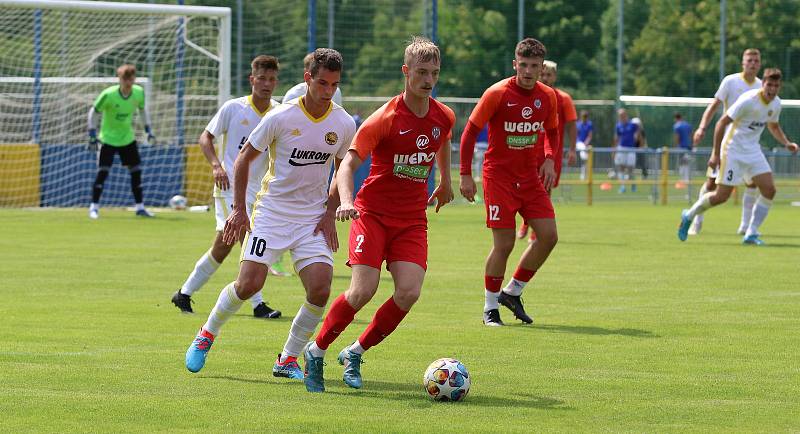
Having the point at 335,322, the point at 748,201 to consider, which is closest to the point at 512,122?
the point at 335,322

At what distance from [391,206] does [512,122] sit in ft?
9.34

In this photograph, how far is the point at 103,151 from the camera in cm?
2177

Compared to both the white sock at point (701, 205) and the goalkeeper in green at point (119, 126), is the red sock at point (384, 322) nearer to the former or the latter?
the white sock at point (701, 205)

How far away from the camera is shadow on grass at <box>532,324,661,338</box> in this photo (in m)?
9.94

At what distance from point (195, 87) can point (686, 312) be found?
1592 cm

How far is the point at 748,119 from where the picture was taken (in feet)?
58.8

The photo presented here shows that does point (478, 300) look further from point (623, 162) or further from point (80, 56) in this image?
point (623, 162)

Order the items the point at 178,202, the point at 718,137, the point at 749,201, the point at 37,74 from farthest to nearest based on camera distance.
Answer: the point at 37,74, the point at 178,202, the point at 749,201, the point at 718,137

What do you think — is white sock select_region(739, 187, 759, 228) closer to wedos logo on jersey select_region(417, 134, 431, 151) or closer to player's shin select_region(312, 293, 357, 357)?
wedos logo on jersey select_region(417, 134, 431, 151)

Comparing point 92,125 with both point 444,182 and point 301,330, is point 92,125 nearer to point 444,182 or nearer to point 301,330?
point 444,182

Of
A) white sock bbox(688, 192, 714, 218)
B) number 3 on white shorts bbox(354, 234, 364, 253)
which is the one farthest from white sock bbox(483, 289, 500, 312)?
white sock bbox(688, 192, 714, 218)

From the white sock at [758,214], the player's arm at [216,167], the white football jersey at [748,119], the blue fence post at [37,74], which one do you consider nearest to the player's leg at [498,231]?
the player's arm at [216,167]

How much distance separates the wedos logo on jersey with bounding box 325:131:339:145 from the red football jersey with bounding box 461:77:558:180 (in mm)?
2527

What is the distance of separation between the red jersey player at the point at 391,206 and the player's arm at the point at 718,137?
9.74m
